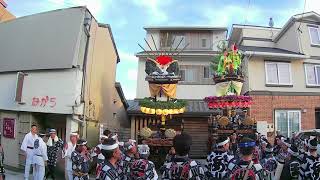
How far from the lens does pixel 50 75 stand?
1597cm

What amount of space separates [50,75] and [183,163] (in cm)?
1087

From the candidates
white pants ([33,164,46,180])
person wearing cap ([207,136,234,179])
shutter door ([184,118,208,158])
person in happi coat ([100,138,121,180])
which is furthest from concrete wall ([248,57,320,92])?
person in happi coat ([100,138,121,180])

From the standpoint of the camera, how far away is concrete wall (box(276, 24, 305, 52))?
24469 mm

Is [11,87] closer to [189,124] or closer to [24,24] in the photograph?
[24,24]

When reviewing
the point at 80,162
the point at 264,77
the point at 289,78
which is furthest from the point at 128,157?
the point at 289,78

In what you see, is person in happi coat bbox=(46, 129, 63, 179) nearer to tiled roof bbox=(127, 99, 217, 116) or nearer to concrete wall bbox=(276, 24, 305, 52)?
tiled roof bbox=(127, 99, 217, 116)

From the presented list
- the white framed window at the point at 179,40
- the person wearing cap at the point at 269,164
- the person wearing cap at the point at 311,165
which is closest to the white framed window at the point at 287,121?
the white framed window at the point at 179,40

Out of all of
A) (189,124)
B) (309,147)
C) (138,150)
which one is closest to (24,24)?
(189,124)

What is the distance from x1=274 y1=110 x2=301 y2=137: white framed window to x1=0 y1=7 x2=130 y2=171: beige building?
10.00m

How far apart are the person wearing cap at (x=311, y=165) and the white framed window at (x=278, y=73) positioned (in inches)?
670

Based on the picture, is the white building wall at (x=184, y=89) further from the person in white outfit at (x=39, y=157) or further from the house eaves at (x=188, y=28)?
the person in white outfit at (x=39, y=157)

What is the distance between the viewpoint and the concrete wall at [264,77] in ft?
76.5

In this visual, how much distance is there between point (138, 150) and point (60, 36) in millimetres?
9568

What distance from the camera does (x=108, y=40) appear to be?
21.3 metres
